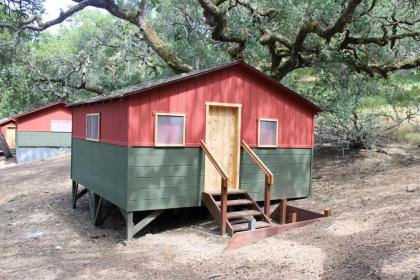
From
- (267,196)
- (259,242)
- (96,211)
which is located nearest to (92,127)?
(96,211)

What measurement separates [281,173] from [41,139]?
21.1 metres

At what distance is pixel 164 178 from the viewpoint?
31.9 ft

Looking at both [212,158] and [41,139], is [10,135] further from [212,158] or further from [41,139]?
[212,158]

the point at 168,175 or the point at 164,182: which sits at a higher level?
the point at 168,175

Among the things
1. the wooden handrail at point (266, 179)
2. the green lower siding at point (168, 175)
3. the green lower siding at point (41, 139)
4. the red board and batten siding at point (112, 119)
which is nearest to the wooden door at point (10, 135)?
the green lower siding at point (41, 139)

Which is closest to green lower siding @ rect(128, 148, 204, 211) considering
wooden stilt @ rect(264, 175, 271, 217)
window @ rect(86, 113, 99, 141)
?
wooden stilt @ rect(264, 175, 271, 217)

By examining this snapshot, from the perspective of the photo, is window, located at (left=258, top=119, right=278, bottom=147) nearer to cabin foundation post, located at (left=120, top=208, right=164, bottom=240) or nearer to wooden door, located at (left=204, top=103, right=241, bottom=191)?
wooden door, located at (left=204, top=103, right=241, bottom=191)

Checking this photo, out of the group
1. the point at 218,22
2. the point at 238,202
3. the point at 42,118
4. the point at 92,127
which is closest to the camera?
the point at 238,202

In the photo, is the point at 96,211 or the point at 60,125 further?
the point at 60,125

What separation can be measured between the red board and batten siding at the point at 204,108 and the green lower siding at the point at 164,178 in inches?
11.1

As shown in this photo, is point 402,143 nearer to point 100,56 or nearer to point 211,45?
point 211,45

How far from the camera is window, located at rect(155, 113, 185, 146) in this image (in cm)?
969

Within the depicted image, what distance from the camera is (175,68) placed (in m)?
15.8

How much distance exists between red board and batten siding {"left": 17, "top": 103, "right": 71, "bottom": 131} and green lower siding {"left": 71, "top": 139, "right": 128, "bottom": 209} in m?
14.6
